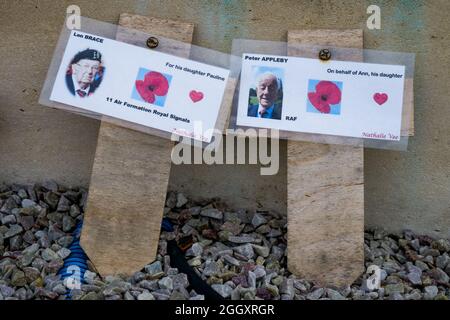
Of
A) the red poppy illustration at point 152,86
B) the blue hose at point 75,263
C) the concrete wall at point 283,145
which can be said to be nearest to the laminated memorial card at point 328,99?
the concrete wall at point 283,145

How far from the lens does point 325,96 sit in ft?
10.7

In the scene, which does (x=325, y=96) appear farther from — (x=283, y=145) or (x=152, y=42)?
(x=152, y=42)

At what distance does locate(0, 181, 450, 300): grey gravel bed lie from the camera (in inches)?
116

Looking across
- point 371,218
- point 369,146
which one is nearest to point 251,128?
point 369,146

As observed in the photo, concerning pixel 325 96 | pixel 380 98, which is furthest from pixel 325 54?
pixel 380 98

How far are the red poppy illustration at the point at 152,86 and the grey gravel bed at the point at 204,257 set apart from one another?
52 cm

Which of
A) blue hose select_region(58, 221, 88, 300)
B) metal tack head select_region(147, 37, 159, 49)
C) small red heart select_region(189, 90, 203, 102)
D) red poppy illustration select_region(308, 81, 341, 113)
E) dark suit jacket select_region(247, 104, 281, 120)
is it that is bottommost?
blue hose select_region(58, 221, 88, 300)

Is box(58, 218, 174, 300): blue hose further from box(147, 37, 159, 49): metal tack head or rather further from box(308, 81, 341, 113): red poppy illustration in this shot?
box(308, 81, 341, 113): red poppy illustration

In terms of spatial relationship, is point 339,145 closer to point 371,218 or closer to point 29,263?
point 371,218

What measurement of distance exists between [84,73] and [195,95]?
1.60 feet

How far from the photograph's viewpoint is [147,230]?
10.4 feet

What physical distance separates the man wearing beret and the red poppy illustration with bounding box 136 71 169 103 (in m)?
0.19

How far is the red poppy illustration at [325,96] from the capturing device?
10.6 ft

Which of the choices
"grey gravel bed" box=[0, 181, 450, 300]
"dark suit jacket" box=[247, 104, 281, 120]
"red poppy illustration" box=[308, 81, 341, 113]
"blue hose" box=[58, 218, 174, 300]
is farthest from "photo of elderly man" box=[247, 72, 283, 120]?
"blue hose" box=[58, 218, 174, 300]
